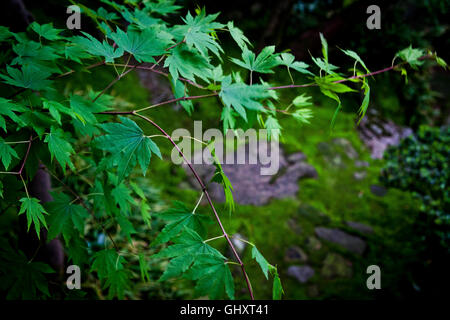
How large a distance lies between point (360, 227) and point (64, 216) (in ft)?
9.81

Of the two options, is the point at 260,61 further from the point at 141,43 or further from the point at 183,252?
the point at 183,252

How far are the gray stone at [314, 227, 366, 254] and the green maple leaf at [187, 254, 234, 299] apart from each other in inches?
98.0

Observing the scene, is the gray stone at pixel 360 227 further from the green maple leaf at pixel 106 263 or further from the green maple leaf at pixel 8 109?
the green maple leaf at pixel 8 109

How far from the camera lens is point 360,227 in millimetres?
3219

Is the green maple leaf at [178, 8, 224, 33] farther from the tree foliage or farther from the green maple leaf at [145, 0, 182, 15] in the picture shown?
the green maple leaf at [145, 0, 182, 15]

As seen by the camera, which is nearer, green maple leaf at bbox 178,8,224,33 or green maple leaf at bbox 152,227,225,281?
green maple leaf at bbox 152,227,225,281

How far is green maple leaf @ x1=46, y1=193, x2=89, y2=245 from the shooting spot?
1210 millimetres

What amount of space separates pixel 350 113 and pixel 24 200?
16.8 feet

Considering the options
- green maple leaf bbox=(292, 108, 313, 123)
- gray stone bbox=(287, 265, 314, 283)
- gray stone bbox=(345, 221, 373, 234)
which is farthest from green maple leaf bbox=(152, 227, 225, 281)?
gray stone bbox=(345, 221, 373, 234)

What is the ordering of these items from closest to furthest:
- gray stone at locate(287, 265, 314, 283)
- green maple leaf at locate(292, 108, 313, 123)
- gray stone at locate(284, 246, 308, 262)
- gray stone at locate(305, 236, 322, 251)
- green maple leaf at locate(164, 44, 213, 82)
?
green maple leaf at locate(164, 44, 213, 82), green maple leaf at locate(292, 108, 313, 123), gray stone at locate(287, 265, 314, 283), gray stone at locate(284, 246, 308, 262), gray stone at locate(305, 236, 322, 251)

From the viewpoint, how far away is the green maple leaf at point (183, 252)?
2.60ft

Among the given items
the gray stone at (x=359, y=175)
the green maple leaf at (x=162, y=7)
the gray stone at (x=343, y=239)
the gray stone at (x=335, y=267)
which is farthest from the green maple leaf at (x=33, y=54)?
the gray stone at (x=359, y=175)

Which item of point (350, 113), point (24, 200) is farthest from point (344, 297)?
point (350, 113)
